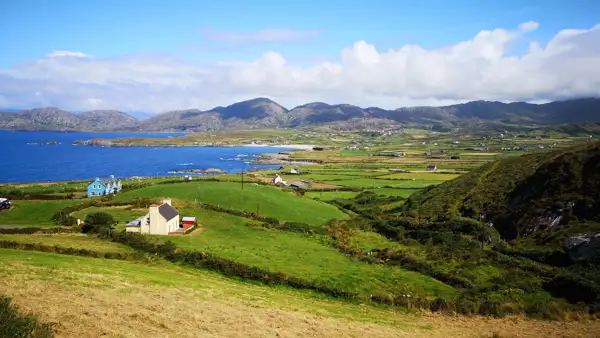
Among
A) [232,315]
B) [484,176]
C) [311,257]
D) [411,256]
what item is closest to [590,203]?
[411,256]

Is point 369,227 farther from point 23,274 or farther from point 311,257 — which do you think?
point 23,274

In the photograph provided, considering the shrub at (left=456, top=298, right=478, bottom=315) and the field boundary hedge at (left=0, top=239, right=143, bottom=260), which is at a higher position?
the field boundary hedge at (left=0, top=239, right=143, bottom=260)

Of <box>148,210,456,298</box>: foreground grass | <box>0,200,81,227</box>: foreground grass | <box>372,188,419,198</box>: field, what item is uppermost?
<box>0,200,81,227</box>: foreground grass

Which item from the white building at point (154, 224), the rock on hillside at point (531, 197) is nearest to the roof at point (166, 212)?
the white building at point (154, 224)

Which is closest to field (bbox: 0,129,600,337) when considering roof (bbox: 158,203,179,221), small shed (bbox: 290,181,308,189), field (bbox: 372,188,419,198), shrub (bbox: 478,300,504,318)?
shrub (bbox: 478,300,504,318)

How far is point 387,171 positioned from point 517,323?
115 metres

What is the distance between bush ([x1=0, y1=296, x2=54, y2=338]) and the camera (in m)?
13.5

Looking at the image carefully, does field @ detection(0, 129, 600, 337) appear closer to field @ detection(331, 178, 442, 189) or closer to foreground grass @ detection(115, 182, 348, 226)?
foreground grass @ detection(115, 182, 348, 226)

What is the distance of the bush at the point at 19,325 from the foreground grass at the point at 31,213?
115 feet

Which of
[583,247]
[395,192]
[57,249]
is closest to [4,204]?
[57,249]

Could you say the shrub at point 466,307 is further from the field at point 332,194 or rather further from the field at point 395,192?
the field at point 395,192

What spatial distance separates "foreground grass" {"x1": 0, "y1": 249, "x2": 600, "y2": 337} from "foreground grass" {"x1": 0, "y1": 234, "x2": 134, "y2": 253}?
17.4 feet

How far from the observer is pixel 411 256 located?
4059 cm

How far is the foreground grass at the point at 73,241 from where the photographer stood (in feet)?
110
